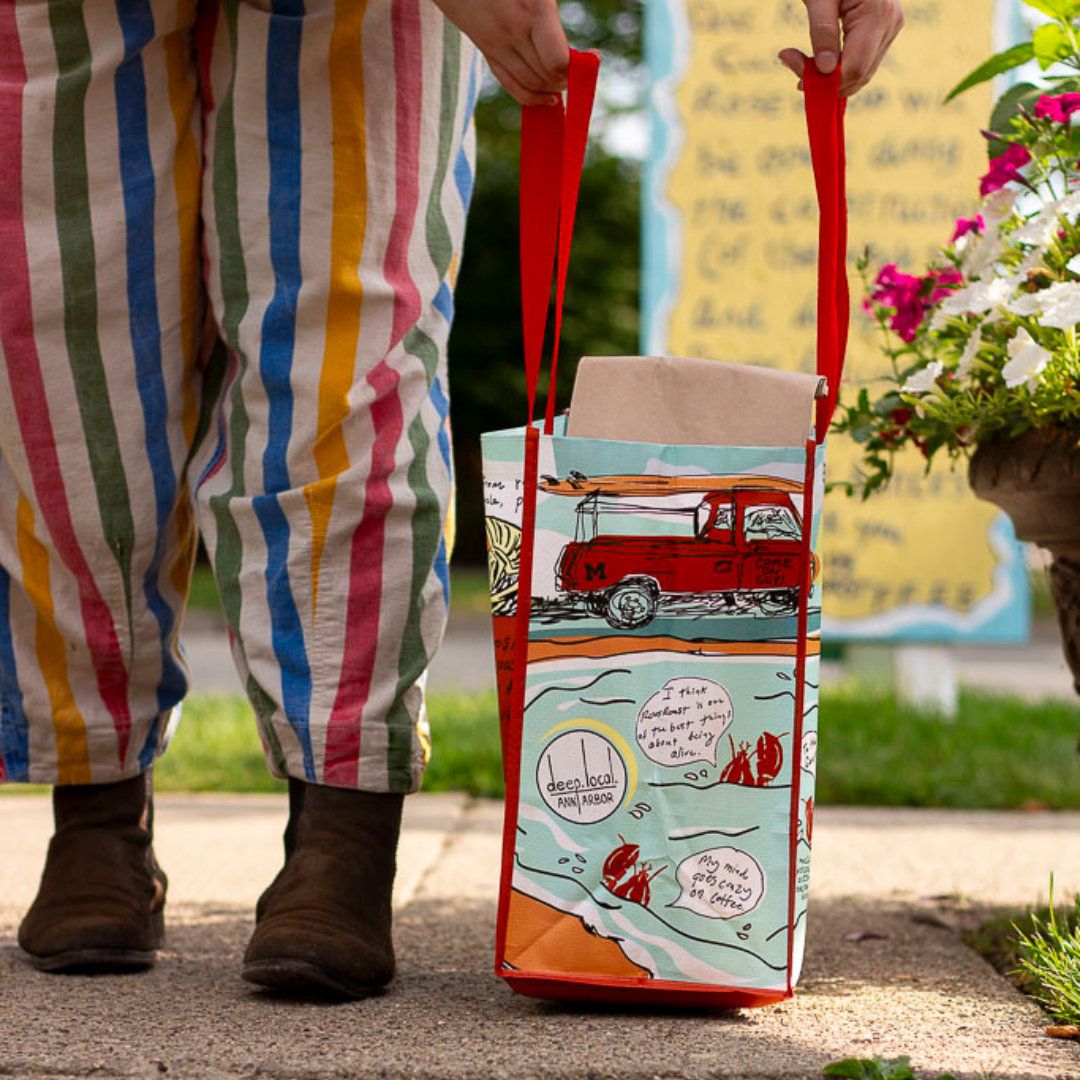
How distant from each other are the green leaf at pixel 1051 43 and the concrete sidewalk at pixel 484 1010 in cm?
89

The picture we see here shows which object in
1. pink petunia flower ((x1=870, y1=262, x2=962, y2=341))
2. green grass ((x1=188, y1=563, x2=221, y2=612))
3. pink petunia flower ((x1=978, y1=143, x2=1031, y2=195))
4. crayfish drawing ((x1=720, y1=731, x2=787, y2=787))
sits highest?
pink petunia flower ((x1=978, y1=143, x2=1031, y2=195))

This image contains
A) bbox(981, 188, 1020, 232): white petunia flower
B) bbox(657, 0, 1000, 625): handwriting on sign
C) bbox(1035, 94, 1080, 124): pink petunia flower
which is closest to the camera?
bbox(1035, 94, 1080, 124): pink petunia flower

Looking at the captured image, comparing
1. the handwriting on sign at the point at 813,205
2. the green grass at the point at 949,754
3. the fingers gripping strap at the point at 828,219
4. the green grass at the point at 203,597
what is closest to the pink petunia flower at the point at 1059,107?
the fingers gripping strap at the point at 828,219

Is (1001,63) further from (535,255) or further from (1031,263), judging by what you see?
(535,255)

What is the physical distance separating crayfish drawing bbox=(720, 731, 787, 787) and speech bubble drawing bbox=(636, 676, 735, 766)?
0.02 meters

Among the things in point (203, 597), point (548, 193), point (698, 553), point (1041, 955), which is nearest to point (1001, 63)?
point (548, 193)

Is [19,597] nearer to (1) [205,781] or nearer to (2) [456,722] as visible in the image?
(1) [205,781]

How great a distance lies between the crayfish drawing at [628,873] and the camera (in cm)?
121

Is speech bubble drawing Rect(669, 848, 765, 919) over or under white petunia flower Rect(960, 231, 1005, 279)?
under

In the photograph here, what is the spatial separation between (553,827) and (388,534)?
33 centimetres

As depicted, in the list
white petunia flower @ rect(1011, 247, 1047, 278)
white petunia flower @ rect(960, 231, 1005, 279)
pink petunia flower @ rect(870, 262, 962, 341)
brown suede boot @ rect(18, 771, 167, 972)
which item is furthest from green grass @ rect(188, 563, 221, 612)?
white petunia flower @ rect(1011, 247, 1047, 278)

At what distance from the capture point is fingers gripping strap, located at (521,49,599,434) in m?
1.24

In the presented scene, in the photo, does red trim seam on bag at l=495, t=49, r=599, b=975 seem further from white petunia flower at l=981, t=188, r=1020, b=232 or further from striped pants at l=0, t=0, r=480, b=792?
white petunia flower at l=981, t=188, r=1020, b=232

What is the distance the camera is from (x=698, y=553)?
1.21 meters
